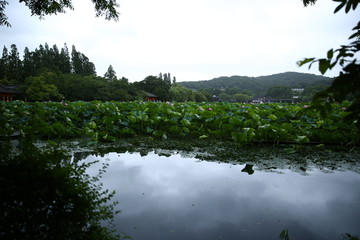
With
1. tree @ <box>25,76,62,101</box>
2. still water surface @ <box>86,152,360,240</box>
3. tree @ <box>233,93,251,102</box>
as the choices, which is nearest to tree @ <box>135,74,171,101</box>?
tree @ <box>25,76,62,101</box>

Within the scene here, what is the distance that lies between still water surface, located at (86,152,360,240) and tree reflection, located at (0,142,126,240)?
39 centimetres

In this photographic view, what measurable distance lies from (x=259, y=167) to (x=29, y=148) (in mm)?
2920

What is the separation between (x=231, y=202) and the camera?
2.32 metres

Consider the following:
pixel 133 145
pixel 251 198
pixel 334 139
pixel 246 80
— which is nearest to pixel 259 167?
pixel 251 198

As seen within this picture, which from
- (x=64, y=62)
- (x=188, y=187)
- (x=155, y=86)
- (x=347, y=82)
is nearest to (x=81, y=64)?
(x=64, y=62)

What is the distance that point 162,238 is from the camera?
1730 millimetres

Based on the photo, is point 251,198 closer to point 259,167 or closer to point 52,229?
point 259,167

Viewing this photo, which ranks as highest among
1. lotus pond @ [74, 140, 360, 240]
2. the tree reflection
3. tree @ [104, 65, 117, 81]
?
tree @ [104, 65, 117, 81]

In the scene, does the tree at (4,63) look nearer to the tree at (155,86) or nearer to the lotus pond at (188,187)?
the tree at (155,86)

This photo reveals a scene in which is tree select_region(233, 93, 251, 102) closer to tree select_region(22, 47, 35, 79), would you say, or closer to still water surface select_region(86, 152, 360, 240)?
tree select_region(22, 47, 35, 79)

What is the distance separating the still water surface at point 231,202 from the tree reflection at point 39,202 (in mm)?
385

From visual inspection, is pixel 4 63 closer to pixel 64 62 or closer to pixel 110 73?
pixel 64 62

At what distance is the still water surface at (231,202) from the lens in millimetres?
1844

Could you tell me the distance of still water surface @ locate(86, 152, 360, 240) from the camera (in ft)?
6.05
